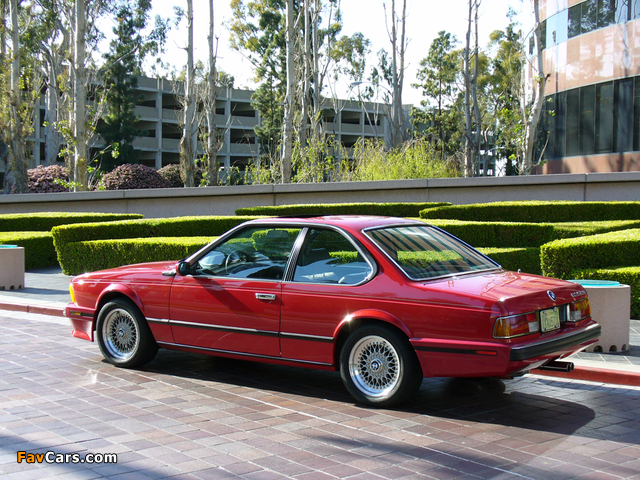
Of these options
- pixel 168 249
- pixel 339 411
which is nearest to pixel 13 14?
pixel 168 249

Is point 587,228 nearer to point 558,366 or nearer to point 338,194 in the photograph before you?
point 558,366

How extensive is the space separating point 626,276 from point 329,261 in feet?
16.7

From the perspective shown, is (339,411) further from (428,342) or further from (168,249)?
(168,249)

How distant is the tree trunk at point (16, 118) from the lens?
27.3 m

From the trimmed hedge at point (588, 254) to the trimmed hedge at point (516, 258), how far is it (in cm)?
150

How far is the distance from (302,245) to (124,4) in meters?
50.4

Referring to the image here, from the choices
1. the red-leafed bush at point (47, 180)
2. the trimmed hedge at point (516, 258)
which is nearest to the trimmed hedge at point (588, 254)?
the trimmed hedge at point (516, 258)

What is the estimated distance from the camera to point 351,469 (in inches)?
158

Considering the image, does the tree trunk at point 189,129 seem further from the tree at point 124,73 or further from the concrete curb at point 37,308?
the tree at point 124,73

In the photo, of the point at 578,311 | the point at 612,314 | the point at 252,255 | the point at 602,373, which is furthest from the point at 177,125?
the point at 578,311

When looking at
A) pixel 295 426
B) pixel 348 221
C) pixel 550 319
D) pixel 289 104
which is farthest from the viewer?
pixel 289 104

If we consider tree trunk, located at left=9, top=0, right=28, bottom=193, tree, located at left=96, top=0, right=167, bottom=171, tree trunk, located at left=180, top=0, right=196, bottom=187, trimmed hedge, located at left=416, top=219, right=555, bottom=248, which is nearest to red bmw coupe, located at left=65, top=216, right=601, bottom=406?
trimmed hedge, located at left=416, top=219, right=555, bottom=248

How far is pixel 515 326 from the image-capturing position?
4.82 meters

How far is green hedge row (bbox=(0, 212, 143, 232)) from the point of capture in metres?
18.5
